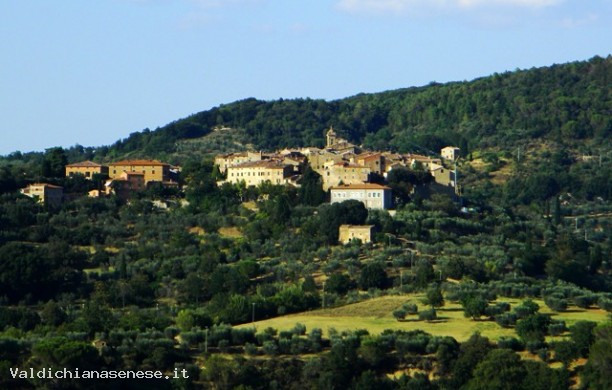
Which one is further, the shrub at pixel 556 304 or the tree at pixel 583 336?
the shrub at pixel 556 304

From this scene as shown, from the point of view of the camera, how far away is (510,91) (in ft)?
399

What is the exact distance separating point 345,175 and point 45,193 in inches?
518

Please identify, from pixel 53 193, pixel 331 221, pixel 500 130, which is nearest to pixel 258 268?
pixel 331 221

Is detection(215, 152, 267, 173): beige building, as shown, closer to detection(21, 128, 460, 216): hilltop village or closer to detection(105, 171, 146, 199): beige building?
detection(21, 128, 460, 216): hilltop village

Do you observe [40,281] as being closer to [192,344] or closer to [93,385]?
[192,344]

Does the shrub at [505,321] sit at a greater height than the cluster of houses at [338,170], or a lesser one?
lesser

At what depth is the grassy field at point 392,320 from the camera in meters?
53.7

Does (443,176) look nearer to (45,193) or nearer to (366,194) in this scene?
(366,194)

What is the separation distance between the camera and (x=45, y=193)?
7594cm

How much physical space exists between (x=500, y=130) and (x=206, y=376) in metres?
66.6

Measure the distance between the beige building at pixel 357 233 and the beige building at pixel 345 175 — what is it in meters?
6.75

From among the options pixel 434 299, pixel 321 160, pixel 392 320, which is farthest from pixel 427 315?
pixel 321 160

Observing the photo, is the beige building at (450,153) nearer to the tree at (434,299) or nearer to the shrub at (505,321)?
the tree at (434,299)

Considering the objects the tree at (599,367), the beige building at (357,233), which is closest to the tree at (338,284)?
the beige building at (357,233)
